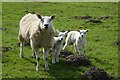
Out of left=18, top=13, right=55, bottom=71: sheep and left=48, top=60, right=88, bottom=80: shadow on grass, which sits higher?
left=18, top=13, right=55, bottom=71: sheep

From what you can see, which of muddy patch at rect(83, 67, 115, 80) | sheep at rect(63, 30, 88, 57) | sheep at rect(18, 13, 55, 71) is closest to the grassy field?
muddy patch at rect(83, 67, 115, 80)

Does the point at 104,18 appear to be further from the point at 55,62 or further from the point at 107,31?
the point at 55,62

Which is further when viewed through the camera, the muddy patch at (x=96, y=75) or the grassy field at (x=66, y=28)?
the grassy field at (x=66, y=28)

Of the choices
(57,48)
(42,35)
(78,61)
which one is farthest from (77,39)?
(42,35)

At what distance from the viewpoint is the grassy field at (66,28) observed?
18.3 metres

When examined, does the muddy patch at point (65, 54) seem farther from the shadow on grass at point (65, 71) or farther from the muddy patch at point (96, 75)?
the muddy patch at point (96, 75)

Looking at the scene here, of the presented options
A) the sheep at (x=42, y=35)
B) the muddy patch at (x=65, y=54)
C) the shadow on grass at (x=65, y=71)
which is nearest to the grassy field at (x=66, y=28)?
the shadow on grass at (x=65, y=71)

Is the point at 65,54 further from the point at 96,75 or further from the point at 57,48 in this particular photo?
the point at 96,75

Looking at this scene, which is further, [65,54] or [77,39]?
[77,39]

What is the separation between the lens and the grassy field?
1833 centimetres

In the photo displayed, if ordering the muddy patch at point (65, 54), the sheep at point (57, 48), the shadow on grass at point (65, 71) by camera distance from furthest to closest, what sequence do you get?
the muddy patch at point (65, 54) < the sheep at point (57, 48) < the shadow on grass at point (65, 71)

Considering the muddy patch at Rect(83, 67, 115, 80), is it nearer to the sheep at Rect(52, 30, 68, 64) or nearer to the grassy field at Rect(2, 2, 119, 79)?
the grassy field at Rect(2, 2, 119, 79)

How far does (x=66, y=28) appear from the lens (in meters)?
31.9

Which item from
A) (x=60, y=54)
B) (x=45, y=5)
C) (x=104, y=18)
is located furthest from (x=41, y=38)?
(x=45, y=5)
